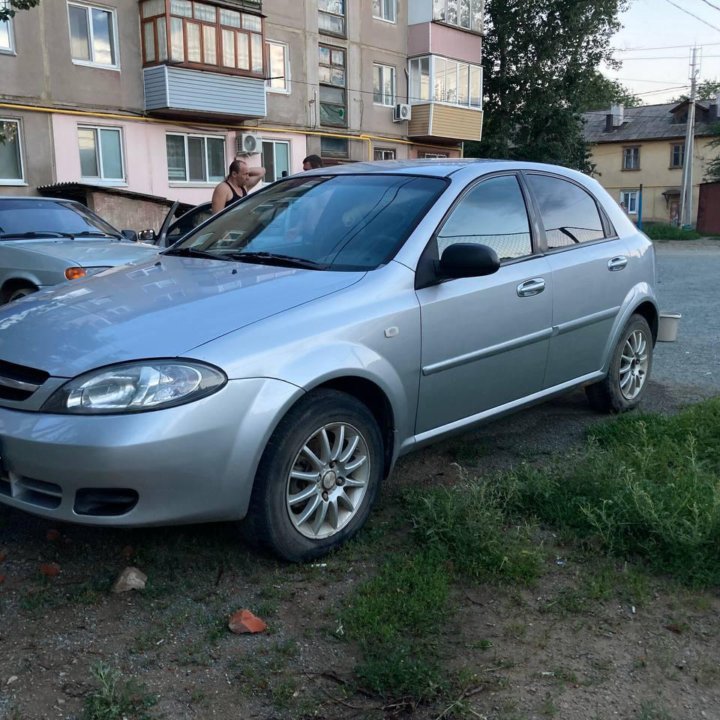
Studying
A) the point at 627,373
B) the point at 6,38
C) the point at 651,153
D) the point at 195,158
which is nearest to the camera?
the point at 627,373

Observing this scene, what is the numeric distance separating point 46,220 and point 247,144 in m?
15.2

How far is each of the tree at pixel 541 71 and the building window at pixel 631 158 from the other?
73.6 ft

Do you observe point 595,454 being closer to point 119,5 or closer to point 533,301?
point 533,301

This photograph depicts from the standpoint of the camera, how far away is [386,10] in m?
28.6

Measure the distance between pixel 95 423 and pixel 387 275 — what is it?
145 centimetres

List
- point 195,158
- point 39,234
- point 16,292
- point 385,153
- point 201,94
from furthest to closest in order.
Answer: point 385,153 < point 195,158 < point 201,94 < point 39,234 < point 16,292

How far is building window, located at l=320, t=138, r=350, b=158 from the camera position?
86.7 ft

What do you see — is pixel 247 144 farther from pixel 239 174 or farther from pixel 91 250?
pixel 239 174

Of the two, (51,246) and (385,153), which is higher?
(385,153)

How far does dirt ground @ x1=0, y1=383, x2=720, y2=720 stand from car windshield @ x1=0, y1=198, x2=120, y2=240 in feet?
19.1

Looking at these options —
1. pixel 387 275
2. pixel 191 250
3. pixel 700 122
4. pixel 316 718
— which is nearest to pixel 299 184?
pixel 191 250

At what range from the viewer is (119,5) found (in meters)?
20.7

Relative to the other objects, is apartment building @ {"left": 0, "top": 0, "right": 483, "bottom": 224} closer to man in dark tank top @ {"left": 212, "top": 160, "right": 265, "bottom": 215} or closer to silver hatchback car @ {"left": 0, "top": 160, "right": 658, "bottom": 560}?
man in dark tank top @ {"left": 212, "top": 160, "right": 265, "bottom": 215}

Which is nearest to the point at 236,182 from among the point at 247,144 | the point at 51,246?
the point at 51,246
